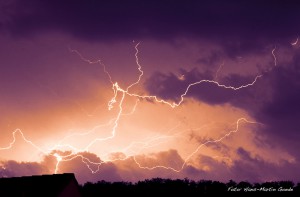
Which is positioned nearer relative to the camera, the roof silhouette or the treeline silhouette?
the roof silhouette

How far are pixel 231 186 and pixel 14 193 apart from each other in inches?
947

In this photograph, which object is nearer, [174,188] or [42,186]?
[42,186]

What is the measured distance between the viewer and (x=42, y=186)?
2858cm

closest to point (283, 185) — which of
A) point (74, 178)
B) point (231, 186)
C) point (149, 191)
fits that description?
point (231, 186)

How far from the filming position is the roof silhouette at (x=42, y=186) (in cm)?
2805

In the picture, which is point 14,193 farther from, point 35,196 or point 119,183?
point 119,183

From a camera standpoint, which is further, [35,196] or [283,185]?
[283,185]

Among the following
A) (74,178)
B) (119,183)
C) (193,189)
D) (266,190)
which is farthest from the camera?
(119,183)

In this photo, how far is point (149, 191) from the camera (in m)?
48.3

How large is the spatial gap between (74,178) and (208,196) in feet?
64.1

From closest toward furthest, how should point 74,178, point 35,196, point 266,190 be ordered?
point 35,196 → point 74,178 → point 266,190

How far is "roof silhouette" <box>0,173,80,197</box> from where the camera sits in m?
28.0

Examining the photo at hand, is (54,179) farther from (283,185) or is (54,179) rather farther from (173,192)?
(283,185)

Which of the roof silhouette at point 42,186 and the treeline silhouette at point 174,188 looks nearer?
the roof silhouette at point 42,186
